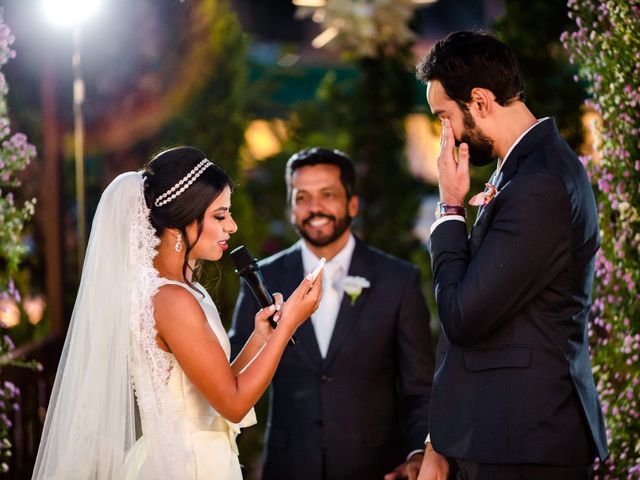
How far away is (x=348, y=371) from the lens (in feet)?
12.2

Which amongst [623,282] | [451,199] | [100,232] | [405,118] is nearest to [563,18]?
[405,118]

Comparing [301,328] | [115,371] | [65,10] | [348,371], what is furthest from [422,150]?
[115,371]

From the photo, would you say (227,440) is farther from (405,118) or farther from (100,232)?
(405,118)

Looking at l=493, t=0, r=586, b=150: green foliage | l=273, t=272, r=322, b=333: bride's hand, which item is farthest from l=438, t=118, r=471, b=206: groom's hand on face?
l=493, t=0, r=586, b=150: green foliage

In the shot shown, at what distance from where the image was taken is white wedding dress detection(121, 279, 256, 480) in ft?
9.32

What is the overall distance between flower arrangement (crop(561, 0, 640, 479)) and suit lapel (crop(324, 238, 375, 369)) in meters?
0.97

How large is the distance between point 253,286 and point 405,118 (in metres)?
4.49

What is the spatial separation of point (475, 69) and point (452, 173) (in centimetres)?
32

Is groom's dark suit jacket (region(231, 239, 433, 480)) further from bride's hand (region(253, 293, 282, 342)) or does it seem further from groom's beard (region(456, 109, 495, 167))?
groom's beard (region(456, 109, 495, 167))

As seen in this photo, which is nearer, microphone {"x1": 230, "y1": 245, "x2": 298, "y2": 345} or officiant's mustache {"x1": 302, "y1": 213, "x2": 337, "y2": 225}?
microphone {"x1": 230, "y1": 245, "x2": 298, "y2": 345}

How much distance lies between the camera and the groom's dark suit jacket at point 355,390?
368cm

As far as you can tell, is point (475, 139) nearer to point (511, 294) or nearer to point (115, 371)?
point (511, 294)

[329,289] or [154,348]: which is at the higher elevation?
[329,289]

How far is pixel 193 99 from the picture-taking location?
656 cm
